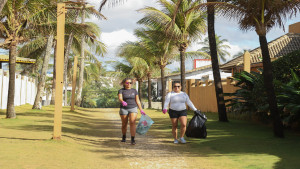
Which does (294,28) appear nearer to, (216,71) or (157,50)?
(157,50)

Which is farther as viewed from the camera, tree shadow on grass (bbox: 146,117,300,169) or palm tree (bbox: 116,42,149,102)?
palm tree (bbox: 116,42,149,102)

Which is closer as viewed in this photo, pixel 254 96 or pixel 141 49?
pixel 254 96

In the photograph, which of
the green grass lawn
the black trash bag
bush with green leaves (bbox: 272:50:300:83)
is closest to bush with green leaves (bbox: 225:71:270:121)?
bush with green leaves (bbox: 272:50:300:83)

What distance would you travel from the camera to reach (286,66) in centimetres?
1320

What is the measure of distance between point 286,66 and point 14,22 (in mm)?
10000

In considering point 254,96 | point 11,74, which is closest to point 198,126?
point 254,96

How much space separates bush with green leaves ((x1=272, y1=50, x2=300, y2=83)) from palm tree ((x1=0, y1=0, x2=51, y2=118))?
854cm

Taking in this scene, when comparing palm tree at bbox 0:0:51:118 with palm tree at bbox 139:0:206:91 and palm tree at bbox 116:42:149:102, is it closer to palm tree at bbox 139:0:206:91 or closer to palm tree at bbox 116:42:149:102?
palm tree at bbox 139:0:206:91

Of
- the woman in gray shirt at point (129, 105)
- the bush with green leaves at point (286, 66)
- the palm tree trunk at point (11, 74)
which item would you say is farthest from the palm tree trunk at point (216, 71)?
the palm tree trunk at point (11, 74)

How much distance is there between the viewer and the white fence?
2220 cm

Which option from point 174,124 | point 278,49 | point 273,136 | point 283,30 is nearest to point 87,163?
point 174,124

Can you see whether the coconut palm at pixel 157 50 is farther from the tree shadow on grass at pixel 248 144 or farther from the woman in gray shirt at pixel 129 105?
the woman in gray shirt at pixel 129 105

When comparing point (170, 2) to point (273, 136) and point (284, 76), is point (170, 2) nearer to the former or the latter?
point (284, 76)

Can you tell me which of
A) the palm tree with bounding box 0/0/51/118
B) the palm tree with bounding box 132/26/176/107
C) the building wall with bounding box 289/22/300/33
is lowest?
the palm tree with bounding box 0/0/51/118
